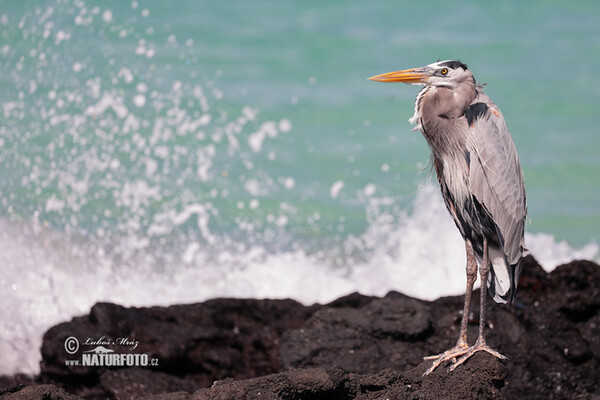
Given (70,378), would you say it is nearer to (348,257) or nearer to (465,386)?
(465,386)

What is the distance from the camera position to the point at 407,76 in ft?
11.5

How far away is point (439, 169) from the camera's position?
3775 mm

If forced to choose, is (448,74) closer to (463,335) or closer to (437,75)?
(437,75)

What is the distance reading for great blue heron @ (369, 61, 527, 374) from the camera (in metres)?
3.46

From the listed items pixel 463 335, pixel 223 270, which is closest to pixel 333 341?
pixel 463 335

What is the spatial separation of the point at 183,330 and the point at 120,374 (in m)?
0.61

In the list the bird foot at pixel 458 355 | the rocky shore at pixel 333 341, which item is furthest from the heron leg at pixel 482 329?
the rocky shore at pixel 333 341

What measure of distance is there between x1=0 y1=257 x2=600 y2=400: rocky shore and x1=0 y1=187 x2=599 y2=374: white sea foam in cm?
186

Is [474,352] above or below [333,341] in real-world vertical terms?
below

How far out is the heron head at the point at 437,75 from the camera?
346cm

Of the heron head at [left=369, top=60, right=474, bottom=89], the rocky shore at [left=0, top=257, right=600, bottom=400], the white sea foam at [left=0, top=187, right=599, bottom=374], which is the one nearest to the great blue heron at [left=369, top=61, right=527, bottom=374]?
the heron head at [left=369, top=60, right=474, bottom=89]

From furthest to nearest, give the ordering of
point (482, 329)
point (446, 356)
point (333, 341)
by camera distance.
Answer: point (333, 341) → point (482, 329) → point (446, 356)

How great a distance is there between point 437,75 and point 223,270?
5706mm

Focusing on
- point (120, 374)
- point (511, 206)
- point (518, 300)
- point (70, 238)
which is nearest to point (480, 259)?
point (511, 206)
